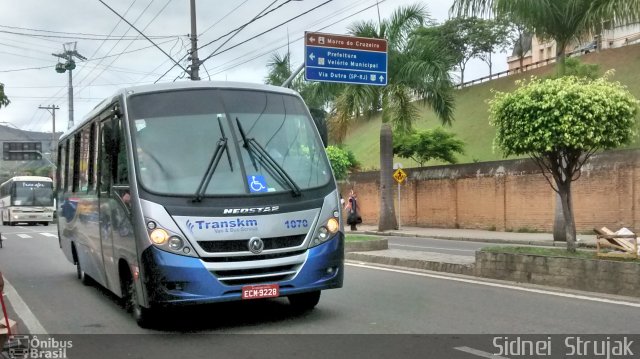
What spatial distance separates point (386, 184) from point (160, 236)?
71.1ft

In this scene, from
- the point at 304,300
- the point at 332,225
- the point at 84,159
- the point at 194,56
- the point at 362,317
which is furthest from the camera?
the point at 194,56

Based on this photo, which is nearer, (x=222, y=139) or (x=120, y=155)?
(x=222, y=139)

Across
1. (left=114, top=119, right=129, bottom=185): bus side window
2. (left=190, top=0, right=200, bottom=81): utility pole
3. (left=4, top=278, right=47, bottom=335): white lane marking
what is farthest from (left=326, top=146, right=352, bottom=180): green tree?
(left=114, top=119, right=129, bottom=185): bus side window

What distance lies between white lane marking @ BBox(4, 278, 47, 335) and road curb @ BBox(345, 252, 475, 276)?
687cm

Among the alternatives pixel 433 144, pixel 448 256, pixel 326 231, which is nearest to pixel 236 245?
pixel 326 231

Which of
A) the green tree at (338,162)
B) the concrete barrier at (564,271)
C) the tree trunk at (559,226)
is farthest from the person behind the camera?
the green tree at (338,162)

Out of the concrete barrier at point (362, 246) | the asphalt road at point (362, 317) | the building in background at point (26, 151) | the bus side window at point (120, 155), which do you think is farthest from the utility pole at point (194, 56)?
the bus side window at point (120, 155)

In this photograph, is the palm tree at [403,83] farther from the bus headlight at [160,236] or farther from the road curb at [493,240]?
the bus headlight at [160,236]

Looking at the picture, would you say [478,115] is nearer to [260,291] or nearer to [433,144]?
[433,144]

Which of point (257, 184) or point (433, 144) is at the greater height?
A: point (433, 144)

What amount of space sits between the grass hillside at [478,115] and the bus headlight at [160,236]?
33456mm

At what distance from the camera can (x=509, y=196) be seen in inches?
1012

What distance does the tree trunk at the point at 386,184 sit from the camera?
27578 mm

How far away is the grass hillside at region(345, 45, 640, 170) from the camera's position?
45000mm
